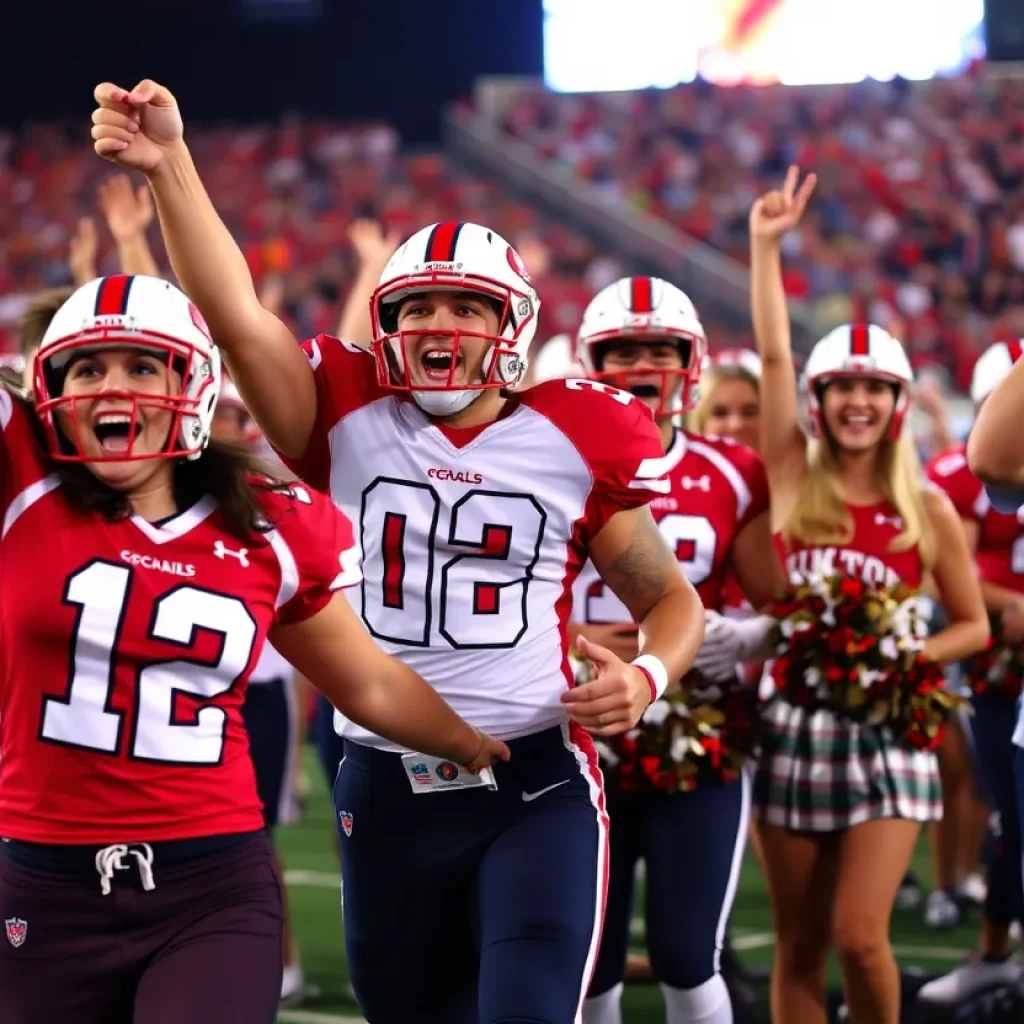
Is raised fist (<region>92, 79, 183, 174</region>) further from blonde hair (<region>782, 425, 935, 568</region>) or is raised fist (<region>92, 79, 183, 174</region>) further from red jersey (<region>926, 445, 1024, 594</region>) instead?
red jersey (<region>926, 445, 1024, 594</region>)

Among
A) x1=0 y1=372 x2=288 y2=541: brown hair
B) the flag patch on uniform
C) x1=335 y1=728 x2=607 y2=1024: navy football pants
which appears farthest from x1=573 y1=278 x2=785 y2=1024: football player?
the flag patch on uniform

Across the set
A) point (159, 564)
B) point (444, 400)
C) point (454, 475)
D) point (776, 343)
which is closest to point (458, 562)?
point (454, 475)

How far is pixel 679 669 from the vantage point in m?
3.60

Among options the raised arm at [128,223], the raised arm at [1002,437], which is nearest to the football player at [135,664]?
the raised arm at [1002,437]

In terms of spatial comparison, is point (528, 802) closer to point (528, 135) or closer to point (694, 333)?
point (694, 333)

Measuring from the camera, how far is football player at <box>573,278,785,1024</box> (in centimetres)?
435

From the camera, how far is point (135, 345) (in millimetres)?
3096

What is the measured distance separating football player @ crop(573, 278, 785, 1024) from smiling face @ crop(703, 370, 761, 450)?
119 cm

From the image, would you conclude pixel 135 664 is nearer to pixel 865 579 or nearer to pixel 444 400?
pixel 444 400

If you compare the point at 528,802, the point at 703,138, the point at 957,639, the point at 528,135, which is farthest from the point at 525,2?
the point at 528,802

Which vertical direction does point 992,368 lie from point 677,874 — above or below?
above

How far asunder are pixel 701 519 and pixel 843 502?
746mm

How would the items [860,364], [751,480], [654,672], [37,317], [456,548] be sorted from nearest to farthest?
[654,672] → [456,548] → [751,480] → [37,317] → [860,364]

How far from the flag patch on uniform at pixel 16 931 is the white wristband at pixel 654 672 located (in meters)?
1.20
